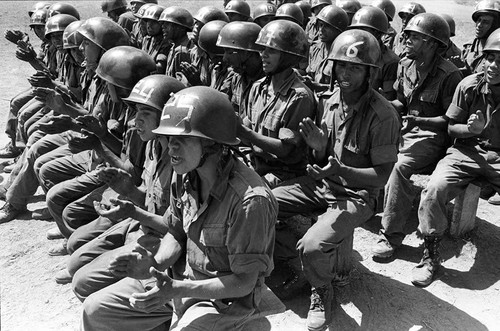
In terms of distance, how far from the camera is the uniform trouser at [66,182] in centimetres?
Answer: 592

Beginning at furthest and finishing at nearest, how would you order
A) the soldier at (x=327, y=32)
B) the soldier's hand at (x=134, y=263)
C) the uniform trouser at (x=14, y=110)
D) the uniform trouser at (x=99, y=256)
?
the uniform trouser at (x=14, y=110) < the soldier at (x=327, y=32) < the uniform trouser at (x=99, y=256) < the soldier's hand at (x=134, y=263)

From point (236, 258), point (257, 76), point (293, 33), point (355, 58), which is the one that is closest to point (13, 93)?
point (257, 76)

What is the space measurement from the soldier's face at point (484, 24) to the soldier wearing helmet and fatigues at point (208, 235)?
6.27m

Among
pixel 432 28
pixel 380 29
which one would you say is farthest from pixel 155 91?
pixel 380 29

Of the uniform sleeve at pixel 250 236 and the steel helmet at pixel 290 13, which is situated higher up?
the steel helmet at pixel 290 13

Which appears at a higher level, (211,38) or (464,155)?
(211,38)

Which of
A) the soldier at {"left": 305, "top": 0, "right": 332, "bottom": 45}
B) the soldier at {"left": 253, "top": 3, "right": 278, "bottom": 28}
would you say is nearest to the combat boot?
the soldier at {"left": 305, "top": 0, "right": 332, "bottom": 45}

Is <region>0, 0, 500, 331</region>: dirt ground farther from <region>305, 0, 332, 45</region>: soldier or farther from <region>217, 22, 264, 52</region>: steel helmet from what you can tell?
<region>305, 0, 332, 45</region>: soldier

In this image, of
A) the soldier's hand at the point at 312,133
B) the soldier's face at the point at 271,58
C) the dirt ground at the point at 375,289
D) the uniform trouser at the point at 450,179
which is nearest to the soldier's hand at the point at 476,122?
the uniform trouser at the point at 450,179

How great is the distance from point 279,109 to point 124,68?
1656mm

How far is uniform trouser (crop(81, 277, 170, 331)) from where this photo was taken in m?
3.84

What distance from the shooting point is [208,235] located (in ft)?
11.6

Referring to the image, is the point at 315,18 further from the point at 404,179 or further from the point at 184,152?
the point at 184,152

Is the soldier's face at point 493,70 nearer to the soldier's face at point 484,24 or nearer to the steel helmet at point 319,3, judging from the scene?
the soldier's face at point 484,24
